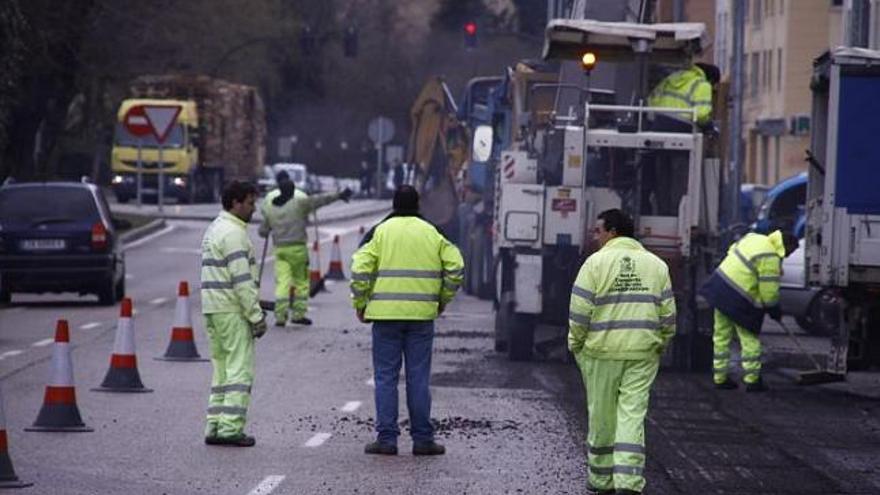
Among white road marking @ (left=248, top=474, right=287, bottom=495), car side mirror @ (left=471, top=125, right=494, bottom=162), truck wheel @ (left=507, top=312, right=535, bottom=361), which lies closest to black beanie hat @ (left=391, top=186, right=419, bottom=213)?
white road marking @ (left=248, top=474, right=287, bottom=495)

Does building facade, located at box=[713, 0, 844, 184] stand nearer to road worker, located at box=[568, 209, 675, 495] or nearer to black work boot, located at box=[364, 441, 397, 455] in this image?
black work boot, located at box=[364, 441, 397, 455]

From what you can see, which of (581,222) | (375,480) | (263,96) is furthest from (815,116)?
(263,96)

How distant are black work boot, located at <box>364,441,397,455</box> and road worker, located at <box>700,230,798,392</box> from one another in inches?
239

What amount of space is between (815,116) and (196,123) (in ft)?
156

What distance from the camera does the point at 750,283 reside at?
19312 mm

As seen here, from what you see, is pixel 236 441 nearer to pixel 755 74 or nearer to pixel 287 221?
pixel 287 221

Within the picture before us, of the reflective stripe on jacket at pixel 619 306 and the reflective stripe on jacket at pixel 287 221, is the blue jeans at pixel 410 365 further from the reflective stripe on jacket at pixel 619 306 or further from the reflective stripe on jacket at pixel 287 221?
the reflective stripe on jacket at pixel 287 221

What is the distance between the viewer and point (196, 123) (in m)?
66.0

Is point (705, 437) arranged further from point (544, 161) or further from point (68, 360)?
point (544, 161)

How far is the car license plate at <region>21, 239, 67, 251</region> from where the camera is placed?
91.7 ft

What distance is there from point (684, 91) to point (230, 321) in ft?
28.9

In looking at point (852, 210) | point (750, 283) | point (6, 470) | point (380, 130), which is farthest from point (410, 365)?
point (380, 130)

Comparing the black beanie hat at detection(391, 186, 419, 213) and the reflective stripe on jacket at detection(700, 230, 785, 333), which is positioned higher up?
the black beanie hat at detection(391, 186, 419, 213)

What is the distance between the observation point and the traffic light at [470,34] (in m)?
45.7
